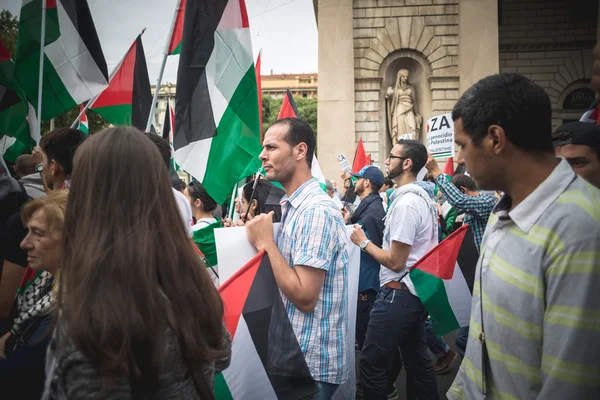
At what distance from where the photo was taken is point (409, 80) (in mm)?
16688

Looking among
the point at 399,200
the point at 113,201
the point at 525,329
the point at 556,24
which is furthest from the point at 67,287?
the point at 556,24

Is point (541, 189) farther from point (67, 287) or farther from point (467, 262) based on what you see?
point (467, 262)

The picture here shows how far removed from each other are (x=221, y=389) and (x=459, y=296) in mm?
2181

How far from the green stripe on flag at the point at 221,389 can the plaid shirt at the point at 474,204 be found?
2433 millimetres

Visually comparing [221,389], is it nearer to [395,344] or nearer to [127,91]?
[395,344]

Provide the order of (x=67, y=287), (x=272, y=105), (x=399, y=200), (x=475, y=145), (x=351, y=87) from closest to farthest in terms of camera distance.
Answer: (x=67, y=287) < (x=475, y=145) < (x=399, y=200) < (x=351, y=87) < (x=272, y=105)

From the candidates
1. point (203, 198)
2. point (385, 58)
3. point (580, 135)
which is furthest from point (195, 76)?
point (385, 58)

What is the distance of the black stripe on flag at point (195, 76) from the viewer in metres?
3.87

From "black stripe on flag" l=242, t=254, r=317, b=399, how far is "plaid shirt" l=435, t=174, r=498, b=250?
7.03 ft

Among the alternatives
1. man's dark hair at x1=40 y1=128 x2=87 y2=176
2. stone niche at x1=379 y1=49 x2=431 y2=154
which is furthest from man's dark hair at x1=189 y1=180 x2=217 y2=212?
stone niche at x1=379 y1=49 x2=431 y2=154

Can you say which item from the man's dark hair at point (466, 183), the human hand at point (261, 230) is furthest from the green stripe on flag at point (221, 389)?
the man's dark hair at point (466, 183)

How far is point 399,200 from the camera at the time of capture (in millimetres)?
3568

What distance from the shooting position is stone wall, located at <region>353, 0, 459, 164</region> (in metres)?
16.1

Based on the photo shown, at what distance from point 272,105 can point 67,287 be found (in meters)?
52.3
